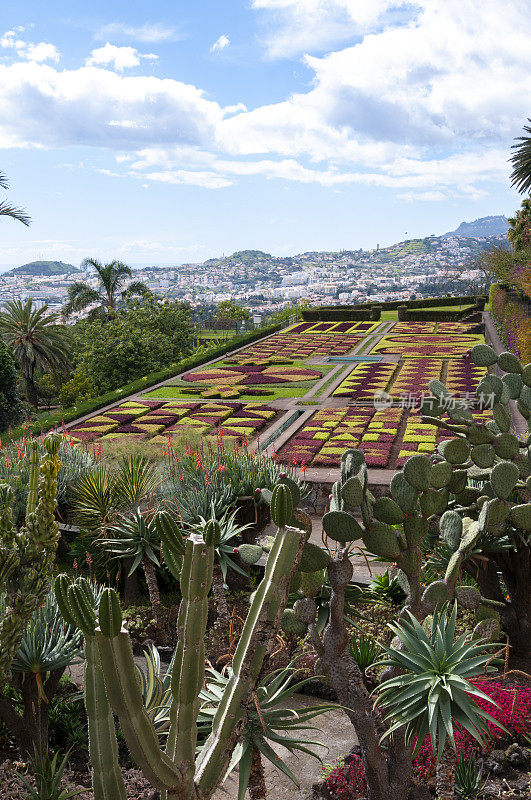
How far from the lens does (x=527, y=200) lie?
133 ft

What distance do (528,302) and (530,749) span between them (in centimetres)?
2711

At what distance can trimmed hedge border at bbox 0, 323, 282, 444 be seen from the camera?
740 inches

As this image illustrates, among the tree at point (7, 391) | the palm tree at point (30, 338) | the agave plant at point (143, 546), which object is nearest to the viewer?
the agave plant at point (143, 546)

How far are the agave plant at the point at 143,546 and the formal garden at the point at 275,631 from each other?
3cm

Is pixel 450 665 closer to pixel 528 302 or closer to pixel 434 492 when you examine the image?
pixel 434 492

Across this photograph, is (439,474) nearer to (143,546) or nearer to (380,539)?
(380,539)

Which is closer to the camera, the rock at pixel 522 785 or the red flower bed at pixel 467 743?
the rock at pixel 522 785

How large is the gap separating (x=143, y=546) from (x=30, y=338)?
2232cm

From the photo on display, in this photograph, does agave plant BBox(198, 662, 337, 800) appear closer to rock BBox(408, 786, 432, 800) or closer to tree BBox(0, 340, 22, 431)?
rock BBox(408, 786, 432, 800)

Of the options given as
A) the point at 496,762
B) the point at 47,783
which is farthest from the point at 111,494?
the point at 496,762

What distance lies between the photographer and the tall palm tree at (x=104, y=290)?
131 ft

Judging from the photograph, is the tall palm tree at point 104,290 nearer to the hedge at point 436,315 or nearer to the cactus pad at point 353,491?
the hedge at point 436,315

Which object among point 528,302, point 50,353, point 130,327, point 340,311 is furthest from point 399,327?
point 50,353

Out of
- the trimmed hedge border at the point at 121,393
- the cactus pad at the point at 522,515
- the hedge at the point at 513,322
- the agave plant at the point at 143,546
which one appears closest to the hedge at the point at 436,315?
the hedge at the point at 513,322
